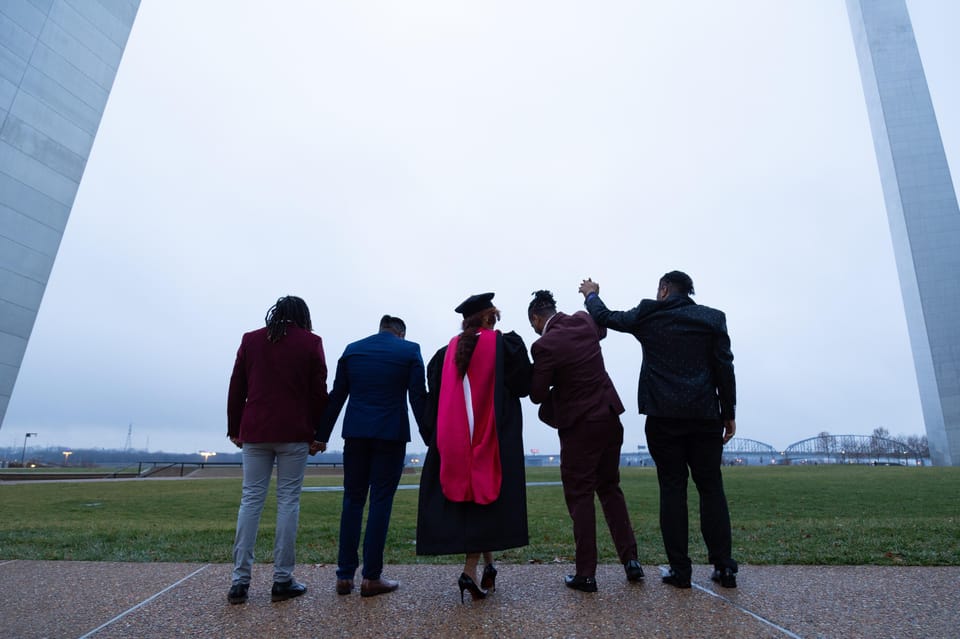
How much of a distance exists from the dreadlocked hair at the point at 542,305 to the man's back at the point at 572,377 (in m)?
0.30

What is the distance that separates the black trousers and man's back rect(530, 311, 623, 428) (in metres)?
0.37

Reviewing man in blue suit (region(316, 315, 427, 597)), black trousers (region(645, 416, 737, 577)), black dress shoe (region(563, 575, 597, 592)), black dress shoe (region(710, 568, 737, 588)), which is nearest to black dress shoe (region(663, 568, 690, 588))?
black trousers (region(645, 416, 737, 577))

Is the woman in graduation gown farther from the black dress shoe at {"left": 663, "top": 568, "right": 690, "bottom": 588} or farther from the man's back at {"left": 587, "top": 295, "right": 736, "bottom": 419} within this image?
the black dress shoe at {"left": 663, "top": 568, "right": 690, "bottom": 588}

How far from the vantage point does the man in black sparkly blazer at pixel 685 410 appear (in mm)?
3453

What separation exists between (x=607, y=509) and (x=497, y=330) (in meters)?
1.44

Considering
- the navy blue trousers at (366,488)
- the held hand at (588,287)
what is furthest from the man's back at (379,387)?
the held hand at (588,287)

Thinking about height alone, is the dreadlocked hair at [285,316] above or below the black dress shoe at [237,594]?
above

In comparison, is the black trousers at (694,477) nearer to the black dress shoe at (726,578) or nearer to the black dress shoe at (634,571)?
the black dress shoe at (726,578)

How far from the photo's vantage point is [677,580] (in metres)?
3.32

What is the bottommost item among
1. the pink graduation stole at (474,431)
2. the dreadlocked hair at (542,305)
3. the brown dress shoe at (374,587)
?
the brown dress shoe at (374,587)

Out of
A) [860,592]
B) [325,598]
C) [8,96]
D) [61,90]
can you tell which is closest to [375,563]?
[325,598]

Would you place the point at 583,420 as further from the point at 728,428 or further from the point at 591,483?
the point at 728,428

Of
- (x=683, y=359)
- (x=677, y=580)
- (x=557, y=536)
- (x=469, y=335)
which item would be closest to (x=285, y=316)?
(x=469, y=335)

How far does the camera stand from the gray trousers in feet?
11.0
